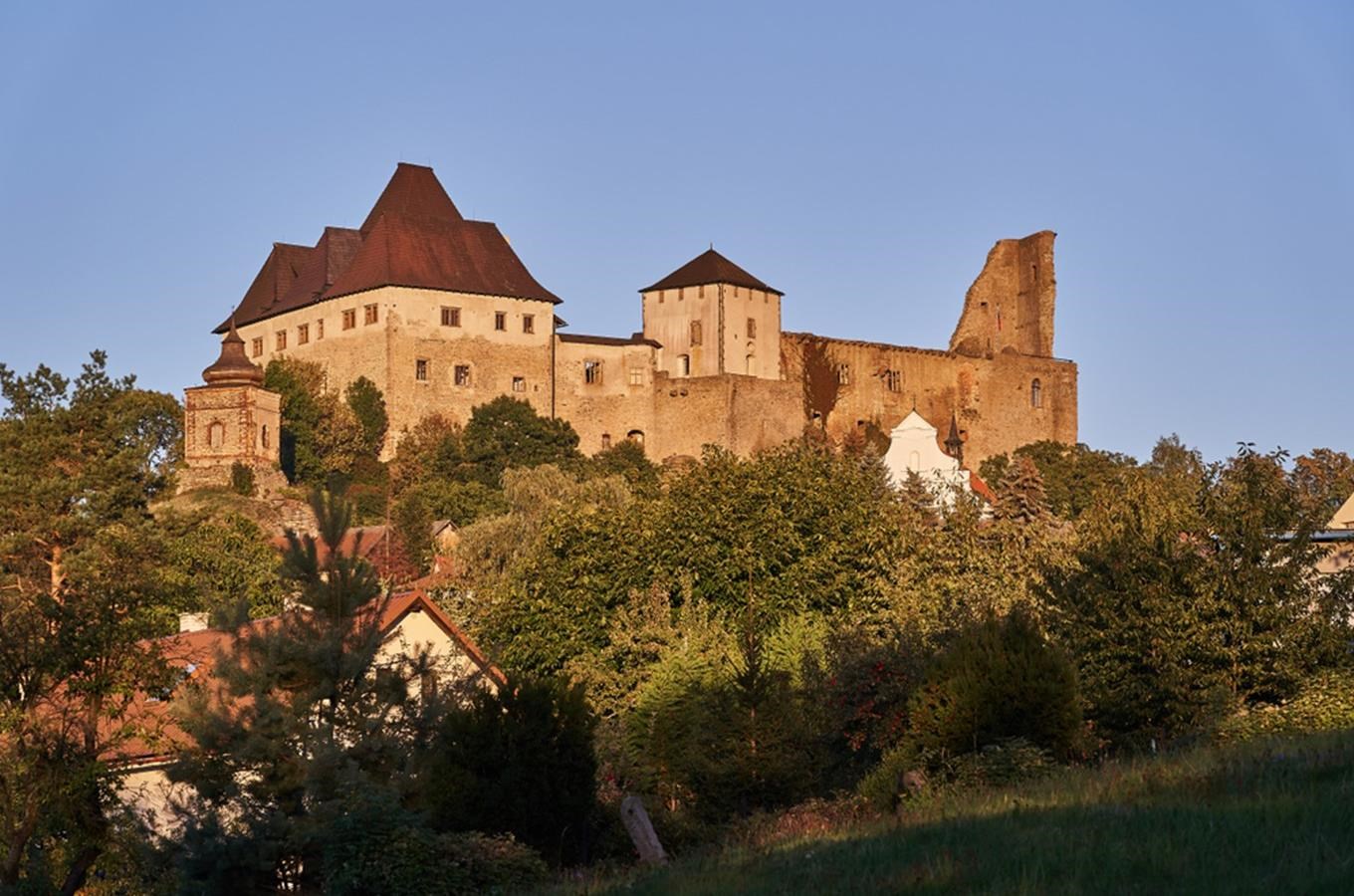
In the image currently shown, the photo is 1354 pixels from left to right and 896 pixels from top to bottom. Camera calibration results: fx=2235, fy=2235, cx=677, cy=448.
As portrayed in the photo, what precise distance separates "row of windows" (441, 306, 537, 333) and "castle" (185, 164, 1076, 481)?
0.18 ft

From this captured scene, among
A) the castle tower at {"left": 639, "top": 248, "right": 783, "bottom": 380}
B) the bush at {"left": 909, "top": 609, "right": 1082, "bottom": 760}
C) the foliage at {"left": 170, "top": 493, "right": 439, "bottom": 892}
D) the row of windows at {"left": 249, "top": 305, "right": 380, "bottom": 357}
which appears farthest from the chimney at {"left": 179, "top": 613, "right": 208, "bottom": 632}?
the castle tower at {"left": 639, "top": 248, "right": 783, "bottom": 380}

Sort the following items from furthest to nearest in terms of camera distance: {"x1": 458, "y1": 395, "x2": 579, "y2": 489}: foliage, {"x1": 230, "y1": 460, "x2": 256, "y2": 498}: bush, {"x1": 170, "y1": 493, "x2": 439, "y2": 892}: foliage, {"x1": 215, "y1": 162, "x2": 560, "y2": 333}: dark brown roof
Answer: {"x1": 215, "y1": 162, "x2": 560, "y2": 333}: dark brown roof → {"x1": 458, "y1": 395, "x2": 579, "y2": 489}: foliage → {"x1": 230, "y1": 460, "x2": 256, "y2": 498}: bush → {"x1": 170, "y1": 493, "x2": 439, "y2": 892}: foliage

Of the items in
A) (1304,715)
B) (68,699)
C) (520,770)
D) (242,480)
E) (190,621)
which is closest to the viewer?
(520,770)

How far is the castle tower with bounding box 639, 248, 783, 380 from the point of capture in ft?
291

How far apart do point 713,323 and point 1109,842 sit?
75883 millimetres

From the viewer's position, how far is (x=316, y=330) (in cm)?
8638

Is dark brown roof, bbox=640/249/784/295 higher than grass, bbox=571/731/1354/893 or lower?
higher

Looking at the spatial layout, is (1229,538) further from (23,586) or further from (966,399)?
(966,399)

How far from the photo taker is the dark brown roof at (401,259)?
85.8 meters

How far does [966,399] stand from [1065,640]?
238ft

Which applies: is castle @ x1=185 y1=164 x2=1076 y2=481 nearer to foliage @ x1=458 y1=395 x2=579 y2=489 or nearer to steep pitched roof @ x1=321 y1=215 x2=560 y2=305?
steep pitched roof @ x1=321 y1=215 x2=560 y2=305

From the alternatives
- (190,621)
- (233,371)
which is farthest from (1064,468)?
(190,621)

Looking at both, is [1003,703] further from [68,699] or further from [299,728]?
[68,699]

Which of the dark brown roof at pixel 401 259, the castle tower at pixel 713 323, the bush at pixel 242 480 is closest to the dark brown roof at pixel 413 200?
the dark brown roof at pixel 401 259
